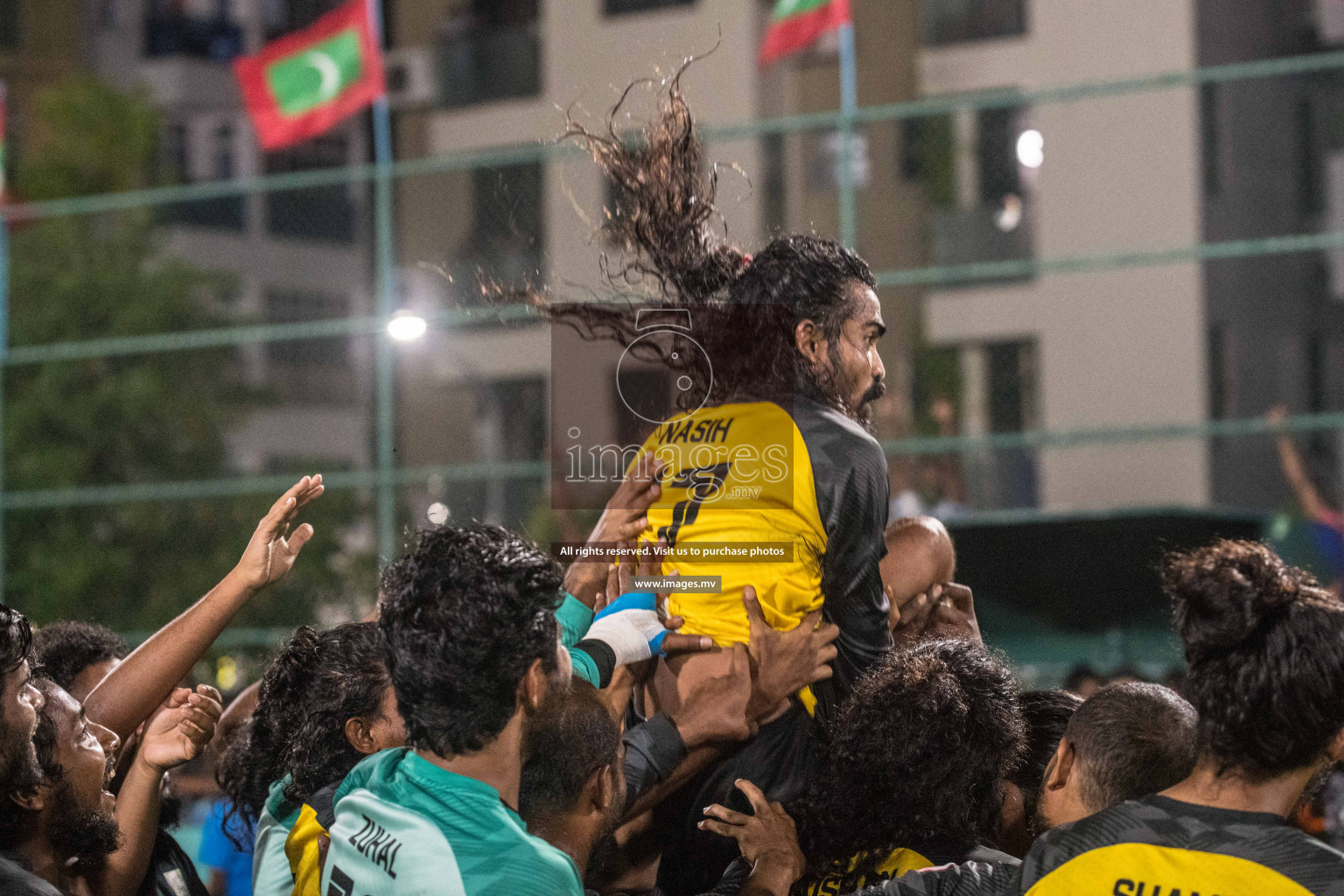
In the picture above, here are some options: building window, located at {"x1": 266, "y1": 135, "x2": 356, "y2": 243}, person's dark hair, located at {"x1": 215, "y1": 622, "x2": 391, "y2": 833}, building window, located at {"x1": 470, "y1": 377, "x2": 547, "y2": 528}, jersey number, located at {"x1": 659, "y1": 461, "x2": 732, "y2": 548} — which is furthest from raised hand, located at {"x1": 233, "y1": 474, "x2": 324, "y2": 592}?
building window, located at {"x1": 266, "y1": 135, "x2": 356, "y2": 243}

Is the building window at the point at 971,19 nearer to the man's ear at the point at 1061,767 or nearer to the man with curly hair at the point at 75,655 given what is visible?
the man with curly hair at the point at 75,655

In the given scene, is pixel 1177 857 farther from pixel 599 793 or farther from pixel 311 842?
pixel 311 842

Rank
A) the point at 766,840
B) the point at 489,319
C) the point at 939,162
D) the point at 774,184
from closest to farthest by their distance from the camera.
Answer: the point at 766,840
the point at 489,319
the point at 939,162
the point at 774,184

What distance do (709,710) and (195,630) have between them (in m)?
1.00

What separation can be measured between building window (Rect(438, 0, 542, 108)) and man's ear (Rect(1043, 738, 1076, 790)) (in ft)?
65.2

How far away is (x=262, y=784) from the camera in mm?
3096

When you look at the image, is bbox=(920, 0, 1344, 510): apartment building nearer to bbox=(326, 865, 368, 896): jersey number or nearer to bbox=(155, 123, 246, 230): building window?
bbox=(326, 865, 368, 896): jersey number

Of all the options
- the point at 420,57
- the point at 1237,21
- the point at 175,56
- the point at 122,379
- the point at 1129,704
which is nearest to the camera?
the point at 1129,704

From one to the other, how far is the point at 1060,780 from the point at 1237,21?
55.5 ft

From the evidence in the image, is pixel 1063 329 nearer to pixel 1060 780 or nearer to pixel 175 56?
pixel 1060 780

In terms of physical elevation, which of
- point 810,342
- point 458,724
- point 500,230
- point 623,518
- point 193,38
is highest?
point 193,38

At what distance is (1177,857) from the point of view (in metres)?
2.07

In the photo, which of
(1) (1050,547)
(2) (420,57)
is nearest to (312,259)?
(2) (420,57)

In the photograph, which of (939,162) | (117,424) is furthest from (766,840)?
(939,162)
